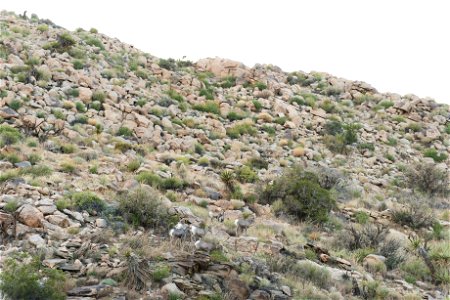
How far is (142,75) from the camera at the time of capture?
21.5 metres

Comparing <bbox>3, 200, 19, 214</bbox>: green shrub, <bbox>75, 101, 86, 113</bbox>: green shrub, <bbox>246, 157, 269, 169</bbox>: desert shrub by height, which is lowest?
<bbox>3, 200, 19, 214</bbox>: green shrub

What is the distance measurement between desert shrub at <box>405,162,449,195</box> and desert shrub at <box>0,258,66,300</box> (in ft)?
43.3

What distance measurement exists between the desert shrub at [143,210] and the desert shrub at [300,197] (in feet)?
12.2

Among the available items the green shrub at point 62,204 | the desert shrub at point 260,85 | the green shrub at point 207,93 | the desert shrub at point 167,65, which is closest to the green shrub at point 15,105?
the green shrub at point 62,204

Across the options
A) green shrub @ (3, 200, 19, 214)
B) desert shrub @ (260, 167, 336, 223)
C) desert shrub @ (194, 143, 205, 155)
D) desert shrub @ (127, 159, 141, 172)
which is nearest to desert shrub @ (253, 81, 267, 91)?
desert shrub @ (194, 143, 205, 155)

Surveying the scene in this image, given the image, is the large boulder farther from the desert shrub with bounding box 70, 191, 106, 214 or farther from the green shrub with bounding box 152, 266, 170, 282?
the green shrub with bounding box 152, 266, 170, 282

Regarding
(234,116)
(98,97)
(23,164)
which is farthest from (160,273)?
(234,116)

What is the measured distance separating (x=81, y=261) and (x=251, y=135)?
12.1 m

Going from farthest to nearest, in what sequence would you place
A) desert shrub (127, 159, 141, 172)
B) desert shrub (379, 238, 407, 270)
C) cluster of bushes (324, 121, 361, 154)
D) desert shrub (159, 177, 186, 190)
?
cluster of bushes (324, 121, 361, 154) < desert shrub (127, 159, 141, 172) < desert shrub (159, 177, 186, 190) < desert shrub (379, 238, 407, 270)

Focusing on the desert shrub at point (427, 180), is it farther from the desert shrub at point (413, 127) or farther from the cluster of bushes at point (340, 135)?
the desert shrub at point (413, 127)

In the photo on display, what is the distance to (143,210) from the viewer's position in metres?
9.55

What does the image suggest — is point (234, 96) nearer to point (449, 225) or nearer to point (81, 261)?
point (449, 225)

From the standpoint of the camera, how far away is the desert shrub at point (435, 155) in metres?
19.7

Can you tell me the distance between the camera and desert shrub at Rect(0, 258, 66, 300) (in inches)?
243
